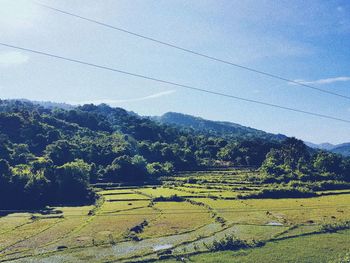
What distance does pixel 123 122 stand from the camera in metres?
178

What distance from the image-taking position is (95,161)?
99125 mm

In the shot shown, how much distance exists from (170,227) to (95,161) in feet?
172

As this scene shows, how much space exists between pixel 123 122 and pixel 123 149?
245 feet

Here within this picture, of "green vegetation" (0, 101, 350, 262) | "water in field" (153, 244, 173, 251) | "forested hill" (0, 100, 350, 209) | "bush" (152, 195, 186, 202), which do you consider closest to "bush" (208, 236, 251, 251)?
"green vegetation" (0, 101, 350, 262)

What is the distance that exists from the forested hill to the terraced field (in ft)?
22.1

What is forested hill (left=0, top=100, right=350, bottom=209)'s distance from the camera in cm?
7019

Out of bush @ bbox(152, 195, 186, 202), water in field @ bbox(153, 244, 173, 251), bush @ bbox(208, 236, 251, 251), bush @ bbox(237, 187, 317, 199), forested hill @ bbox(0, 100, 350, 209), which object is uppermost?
forested hill @ bbox(0, 100, 350, 209)

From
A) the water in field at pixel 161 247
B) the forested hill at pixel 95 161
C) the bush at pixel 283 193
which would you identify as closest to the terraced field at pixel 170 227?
the water in field at pixel 161 247

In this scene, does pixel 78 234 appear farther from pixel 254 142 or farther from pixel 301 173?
pixel 254 142

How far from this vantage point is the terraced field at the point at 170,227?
131 feet

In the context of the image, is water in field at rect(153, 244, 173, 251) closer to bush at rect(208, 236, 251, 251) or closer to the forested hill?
bush at rect(208, 236, 251, 251)

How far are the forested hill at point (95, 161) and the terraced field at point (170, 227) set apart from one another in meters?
6.72

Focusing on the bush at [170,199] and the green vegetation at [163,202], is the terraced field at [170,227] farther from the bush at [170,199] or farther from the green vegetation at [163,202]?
the green vegetation at [163,202]

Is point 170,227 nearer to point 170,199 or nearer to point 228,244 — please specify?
point 228,244
